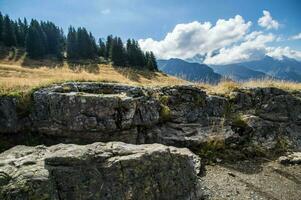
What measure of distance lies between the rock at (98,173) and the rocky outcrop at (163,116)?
5967 mm

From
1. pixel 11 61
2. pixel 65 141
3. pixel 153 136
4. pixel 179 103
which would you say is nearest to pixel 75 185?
pixel 65 141

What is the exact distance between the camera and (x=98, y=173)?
32.5ft

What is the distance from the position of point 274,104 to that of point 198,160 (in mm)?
9854

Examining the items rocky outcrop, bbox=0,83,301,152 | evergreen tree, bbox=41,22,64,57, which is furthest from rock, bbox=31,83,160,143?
evergreen tree, bbox=41,22,64,57

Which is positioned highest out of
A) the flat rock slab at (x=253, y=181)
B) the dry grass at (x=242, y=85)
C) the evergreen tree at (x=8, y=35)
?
the evergreen tree at (x=8, y=35)

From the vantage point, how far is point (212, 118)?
21000 mm

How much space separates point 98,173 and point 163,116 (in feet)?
35.2

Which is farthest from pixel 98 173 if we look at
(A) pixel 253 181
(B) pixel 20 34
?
(B) pixel 20 34

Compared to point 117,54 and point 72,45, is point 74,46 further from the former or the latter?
point 117,54

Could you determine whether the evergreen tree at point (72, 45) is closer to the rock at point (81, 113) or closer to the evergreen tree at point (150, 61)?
the evergreen tree at point (150, 61)

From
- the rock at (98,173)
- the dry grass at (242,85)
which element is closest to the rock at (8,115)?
the rock at (98,173)

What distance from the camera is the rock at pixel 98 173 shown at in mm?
8836

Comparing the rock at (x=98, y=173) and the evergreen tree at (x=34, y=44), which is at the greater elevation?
the evergreen tree at (x=34, y=44)

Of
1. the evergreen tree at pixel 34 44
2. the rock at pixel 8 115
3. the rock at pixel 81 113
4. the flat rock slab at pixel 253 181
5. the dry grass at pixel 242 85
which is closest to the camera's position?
the flat rock slab at pixel 253 181
